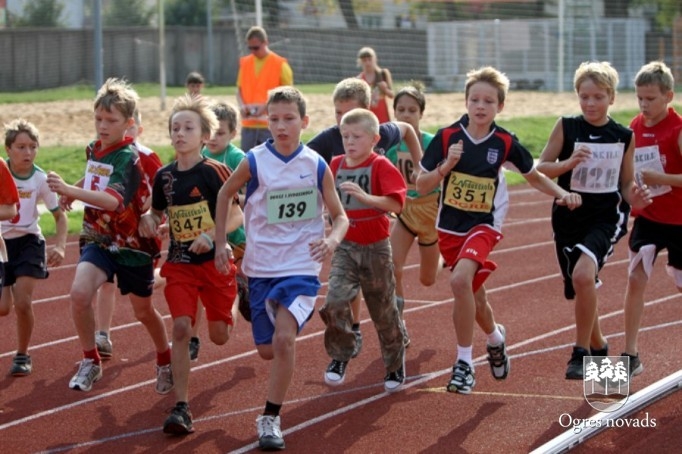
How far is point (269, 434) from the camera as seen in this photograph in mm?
5656

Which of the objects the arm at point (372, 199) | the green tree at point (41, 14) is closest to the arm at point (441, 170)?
the arm at point (372, 199)

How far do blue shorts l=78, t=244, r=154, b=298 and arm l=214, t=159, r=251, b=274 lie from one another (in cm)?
101

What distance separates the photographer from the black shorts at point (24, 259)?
754cm

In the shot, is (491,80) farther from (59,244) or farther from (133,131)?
(59,244)

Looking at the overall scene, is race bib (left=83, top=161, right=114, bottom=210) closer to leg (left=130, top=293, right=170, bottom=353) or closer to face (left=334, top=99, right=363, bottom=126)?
leg (left=130, top=293, right=170, bottom=353)

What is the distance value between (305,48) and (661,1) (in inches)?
580

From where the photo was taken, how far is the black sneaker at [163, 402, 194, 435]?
19.3ft

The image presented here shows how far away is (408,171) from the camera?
8.48 m

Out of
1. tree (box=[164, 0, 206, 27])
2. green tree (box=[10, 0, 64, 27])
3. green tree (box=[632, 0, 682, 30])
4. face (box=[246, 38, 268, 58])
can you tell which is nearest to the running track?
face (box=[246, 38, 268, 58])

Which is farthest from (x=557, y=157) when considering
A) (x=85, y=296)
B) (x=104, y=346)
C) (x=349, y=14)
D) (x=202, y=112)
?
(x=349, y=14)

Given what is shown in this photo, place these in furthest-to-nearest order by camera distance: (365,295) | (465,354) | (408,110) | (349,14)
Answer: (349,14) < (408,110) < (365,295) < (465,354)

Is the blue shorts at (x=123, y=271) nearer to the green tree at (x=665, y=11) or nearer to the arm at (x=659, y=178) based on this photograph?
the arm at (x=659, y=178)

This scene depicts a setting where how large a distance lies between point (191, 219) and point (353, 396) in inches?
56.3

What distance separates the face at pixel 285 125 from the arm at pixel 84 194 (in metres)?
1.14
